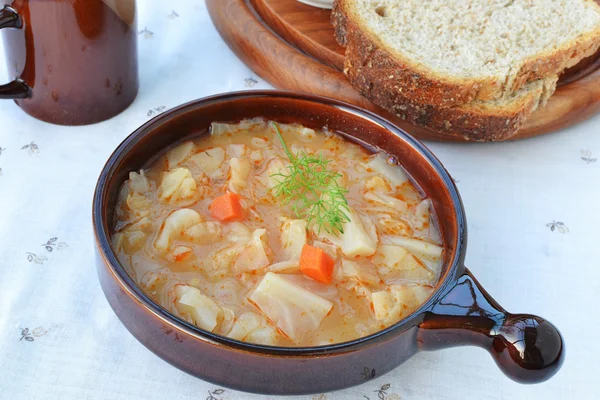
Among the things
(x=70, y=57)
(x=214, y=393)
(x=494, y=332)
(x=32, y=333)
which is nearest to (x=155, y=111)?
(x=70, y=57)

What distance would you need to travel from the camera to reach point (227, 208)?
2.13 m

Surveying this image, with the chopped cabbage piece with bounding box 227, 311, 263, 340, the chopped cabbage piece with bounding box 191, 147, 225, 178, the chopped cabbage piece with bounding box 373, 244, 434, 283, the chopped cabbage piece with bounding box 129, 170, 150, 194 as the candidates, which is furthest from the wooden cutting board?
the chopped cabbage piece with bounding box 227, 311, 263, 340

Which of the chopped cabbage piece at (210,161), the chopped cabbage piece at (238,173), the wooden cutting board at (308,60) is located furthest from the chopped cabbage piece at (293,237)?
the wooden cutting board at (308,60)

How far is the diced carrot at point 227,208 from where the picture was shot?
2.13 m

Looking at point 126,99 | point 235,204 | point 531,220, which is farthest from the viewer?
point 126,99

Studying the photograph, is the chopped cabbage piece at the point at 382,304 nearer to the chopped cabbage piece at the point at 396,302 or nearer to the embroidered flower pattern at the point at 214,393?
the chopped cabbage piece at the point at 396,302

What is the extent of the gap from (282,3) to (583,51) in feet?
4.29

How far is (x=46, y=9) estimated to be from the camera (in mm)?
A: 2379

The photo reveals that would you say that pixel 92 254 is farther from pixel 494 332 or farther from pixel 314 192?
pixel 494 332

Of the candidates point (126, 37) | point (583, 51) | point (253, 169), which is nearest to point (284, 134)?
point (253, 169)

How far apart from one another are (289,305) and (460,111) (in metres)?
1.20

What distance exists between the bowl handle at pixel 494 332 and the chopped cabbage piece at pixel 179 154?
1032 mm

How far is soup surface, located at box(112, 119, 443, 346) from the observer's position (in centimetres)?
189

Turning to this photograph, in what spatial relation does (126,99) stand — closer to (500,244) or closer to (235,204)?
(235,204)
